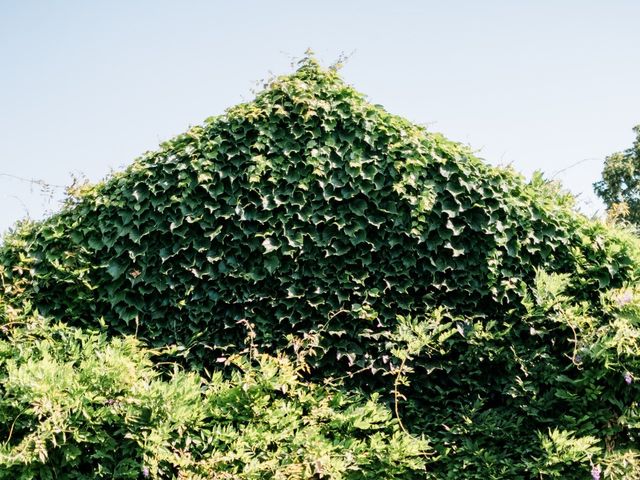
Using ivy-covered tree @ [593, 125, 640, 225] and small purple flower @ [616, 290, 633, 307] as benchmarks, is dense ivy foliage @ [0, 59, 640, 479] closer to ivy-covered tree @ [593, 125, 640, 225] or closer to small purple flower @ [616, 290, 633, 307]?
small purple flower @ [616, 290, 633, 307]

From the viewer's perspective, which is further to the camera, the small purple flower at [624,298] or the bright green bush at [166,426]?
the small purple flower at [624,298]

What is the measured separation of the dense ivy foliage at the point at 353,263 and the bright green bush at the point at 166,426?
14.3 inches

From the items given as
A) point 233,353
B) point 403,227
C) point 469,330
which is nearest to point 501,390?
point 469,330

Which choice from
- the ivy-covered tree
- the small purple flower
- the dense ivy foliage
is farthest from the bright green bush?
the ivy-covered tree

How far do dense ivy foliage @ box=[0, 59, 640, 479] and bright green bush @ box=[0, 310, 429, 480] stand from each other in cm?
36

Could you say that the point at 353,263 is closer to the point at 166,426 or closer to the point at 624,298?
the point at 166,426

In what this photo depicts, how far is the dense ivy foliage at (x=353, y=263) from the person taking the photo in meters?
4.39

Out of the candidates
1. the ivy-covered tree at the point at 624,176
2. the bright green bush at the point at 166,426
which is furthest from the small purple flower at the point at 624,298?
the ivy-covered tree at the point at 624,176

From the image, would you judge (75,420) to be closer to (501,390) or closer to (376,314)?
(376,314)

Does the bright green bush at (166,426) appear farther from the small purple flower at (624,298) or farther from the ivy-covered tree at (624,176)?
the ivy-covered tree at (624,176)

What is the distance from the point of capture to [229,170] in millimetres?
4629

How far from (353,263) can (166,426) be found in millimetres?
1784

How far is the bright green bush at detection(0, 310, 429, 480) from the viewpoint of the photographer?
3.50 meters

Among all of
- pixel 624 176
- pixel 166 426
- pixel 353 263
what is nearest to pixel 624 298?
pixel 353 263
